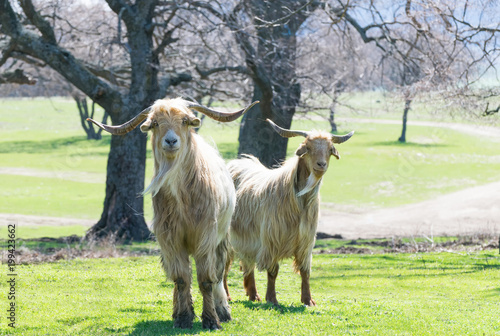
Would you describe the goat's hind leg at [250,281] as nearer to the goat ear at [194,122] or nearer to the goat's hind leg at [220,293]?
the goat's hind leg at [220,293]

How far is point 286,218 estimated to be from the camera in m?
9.98

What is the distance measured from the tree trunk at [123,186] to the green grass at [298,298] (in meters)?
4.19

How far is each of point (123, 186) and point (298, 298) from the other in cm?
910

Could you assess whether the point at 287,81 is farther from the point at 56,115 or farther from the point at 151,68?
the point at 56,115

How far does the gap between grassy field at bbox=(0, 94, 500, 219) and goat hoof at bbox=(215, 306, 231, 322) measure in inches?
579

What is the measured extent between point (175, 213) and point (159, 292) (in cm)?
362

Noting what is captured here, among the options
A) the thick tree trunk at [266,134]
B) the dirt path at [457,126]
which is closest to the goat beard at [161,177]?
the thick tree trunk at [266,134]

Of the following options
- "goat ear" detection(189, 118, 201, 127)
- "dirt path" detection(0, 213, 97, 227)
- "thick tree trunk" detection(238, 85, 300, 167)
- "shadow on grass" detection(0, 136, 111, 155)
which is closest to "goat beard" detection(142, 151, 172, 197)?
"goat ear" detection(189, 118, 201, 127)

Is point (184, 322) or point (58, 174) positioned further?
point (58, 174)

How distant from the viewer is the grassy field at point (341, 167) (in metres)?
33.0

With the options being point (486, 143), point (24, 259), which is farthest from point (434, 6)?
point (486, 143)

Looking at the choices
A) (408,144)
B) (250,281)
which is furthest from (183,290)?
(408,144)

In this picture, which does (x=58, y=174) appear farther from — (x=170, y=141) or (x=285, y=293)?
(x=170, y=141)

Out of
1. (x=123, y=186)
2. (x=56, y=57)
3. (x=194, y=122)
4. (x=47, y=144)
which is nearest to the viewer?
(x=194, y=122)
